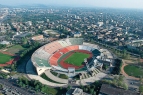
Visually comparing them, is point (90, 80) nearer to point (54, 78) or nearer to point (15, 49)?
point (54, 78)

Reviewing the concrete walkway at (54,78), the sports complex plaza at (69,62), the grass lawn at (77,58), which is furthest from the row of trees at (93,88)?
the grass lawn at (77,58)

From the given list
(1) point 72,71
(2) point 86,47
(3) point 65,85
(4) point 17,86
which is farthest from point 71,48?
(4) point 17,86

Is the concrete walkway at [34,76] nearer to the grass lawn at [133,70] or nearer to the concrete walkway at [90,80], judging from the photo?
the concrete walkway at [90,80]

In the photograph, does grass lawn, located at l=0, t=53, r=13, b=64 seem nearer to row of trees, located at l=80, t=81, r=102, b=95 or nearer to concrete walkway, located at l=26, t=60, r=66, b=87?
concrete walkway, located at l=26, t=60, r=66, b=87

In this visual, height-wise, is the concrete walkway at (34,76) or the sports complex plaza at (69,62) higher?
the sports complex plaza at (69,62)

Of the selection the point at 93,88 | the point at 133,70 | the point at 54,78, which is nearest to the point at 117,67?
the point at 133,70

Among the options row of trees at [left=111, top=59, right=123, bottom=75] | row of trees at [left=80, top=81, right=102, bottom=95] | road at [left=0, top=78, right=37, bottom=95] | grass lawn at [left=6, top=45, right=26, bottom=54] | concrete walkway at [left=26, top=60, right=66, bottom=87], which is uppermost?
row of trees at [left=111, top=59, right=123, bottom=75]

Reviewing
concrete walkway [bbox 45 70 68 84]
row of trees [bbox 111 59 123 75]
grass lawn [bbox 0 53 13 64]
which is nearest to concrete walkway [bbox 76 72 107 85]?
concrete walkway [bbox 45 70 68 84]
